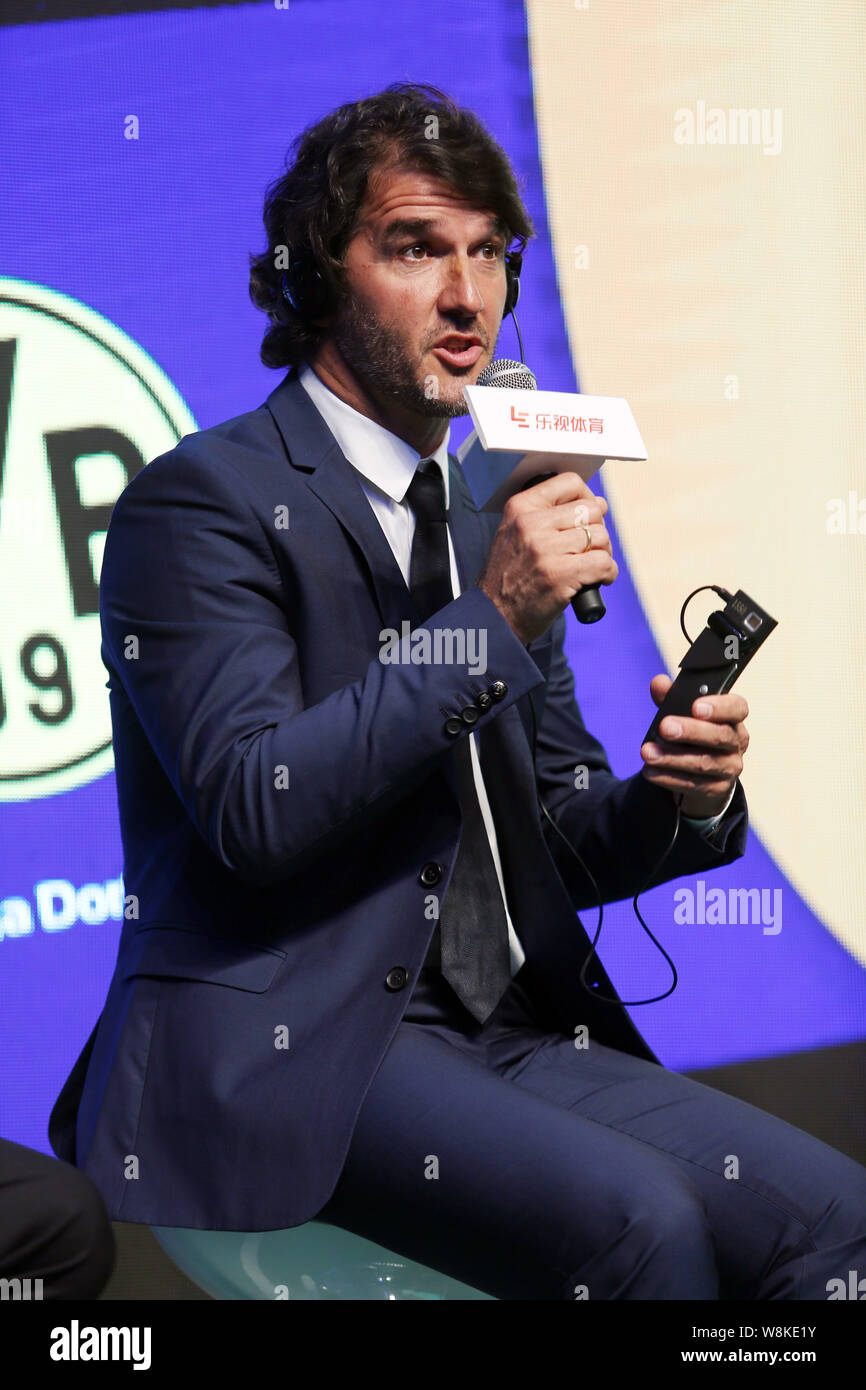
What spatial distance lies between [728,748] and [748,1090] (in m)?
1.64

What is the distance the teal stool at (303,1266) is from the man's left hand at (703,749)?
62 cm

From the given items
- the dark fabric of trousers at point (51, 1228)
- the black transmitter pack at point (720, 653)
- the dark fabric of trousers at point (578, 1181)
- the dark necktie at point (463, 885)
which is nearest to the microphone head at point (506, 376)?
the dark necktie at point (463, 885)

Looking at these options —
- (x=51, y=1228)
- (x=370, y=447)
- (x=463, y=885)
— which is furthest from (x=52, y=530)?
(x=51, y=1228)

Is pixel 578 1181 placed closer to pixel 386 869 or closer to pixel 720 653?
pixel 386 869

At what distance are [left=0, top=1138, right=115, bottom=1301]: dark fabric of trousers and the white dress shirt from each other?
2.03 ft

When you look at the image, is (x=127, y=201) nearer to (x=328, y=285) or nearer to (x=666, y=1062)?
(x=328, y=285)

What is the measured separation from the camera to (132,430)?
2.59 m

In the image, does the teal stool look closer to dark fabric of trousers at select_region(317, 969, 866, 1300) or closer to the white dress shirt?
dark fabric of trousers at select_region(317, 969, 866, 1300)

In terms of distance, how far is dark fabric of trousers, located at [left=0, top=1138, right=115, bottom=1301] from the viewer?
1.15 m

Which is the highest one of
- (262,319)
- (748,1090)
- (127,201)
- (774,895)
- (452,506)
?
(127,201)

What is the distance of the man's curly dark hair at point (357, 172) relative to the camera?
1.75m

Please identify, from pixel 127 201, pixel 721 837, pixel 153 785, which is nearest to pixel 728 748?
pixel 721 837

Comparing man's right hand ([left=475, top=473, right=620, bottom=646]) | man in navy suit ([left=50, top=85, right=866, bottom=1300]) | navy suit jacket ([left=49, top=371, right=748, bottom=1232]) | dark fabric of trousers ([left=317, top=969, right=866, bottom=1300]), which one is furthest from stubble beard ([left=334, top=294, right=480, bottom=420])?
dark fabric of trousers ([left=317, top=969, right=866, bottom=1300])

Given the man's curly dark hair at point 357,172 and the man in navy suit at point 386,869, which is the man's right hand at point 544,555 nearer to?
the man in navy suit at point 386,869
